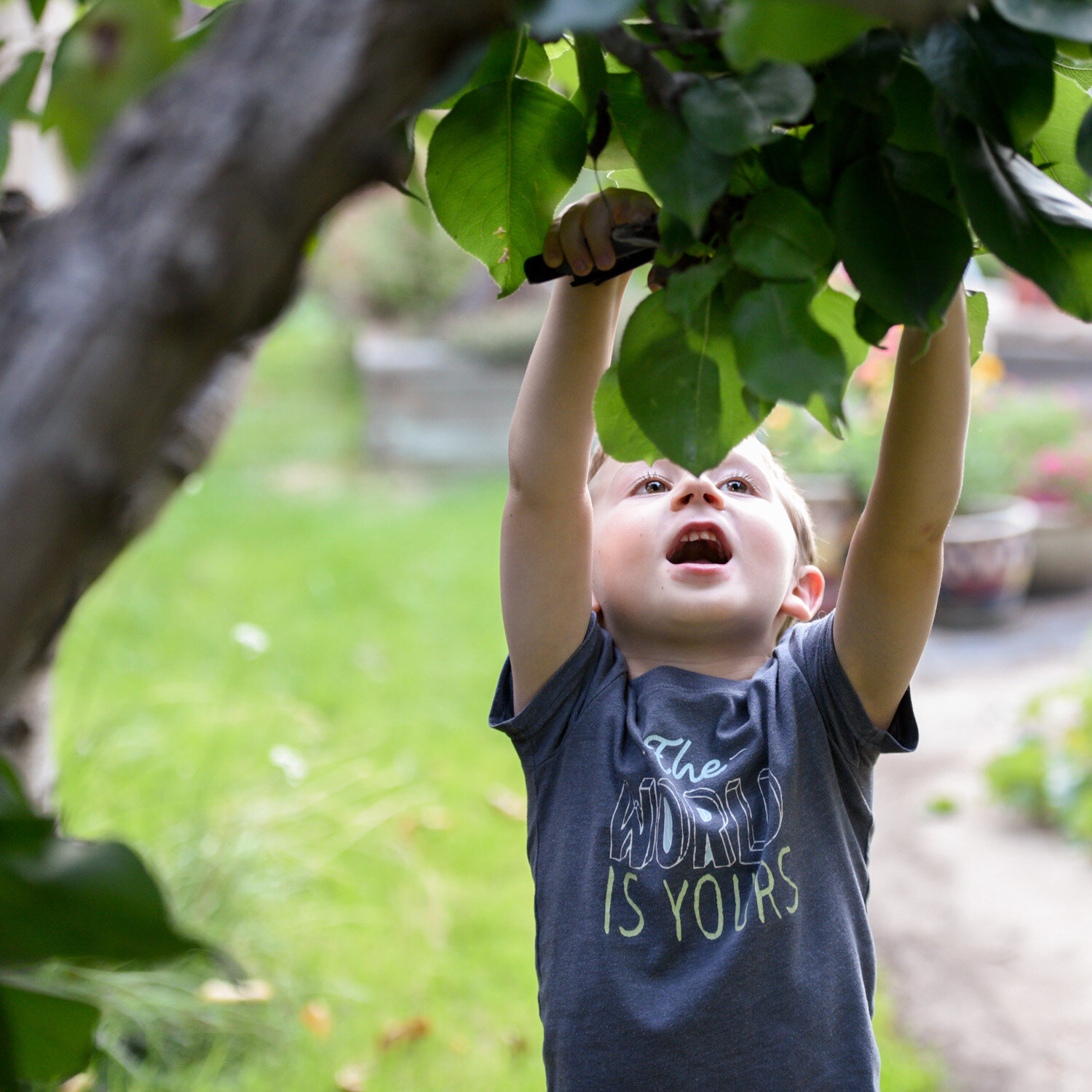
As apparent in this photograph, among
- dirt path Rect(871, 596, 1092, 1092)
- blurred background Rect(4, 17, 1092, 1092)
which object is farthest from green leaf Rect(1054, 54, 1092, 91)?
dirt path Rect(871, 596, 1092, 1092)

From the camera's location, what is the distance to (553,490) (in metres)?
1.14

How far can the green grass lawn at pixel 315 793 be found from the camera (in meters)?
2.20

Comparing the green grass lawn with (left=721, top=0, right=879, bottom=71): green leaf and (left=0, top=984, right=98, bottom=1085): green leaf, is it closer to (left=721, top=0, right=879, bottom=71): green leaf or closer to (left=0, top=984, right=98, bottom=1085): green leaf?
(left=0, top=984, right=98, bottom=1085): green leaf

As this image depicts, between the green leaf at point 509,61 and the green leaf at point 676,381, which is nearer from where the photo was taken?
the green leaf at point 676,381

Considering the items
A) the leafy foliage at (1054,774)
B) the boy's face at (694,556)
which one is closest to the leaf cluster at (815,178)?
the boy's face at (694,556)

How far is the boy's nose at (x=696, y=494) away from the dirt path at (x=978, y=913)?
1535mm

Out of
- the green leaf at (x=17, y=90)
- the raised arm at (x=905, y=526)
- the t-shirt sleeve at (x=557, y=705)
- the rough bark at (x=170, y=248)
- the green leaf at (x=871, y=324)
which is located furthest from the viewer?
the t-shirt sleeve at (x=557, y=705)

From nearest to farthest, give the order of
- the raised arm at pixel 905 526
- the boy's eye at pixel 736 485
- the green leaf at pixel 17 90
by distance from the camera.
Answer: the green leaf at pixel 17 90 → the raised arm at pixel 905 526 → the boy's eye at pixel 736 485

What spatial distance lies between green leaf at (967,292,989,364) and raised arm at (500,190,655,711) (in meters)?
0.29

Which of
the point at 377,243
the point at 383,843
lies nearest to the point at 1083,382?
the point at 377,243

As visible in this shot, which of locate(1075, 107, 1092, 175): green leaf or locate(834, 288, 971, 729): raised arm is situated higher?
locate(1075, 107, 1092, 175): green leaf

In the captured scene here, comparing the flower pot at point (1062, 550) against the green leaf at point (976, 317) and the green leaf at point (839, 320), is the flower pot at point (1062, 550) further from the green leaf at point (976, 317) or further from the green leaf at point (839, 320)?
the green leaf at point (839, 320)

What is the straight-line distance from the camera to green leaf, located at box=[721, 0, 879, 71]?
0.46 metres

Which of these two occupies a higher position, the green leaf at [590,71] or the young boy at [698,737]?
the green leaf at [590,71]
